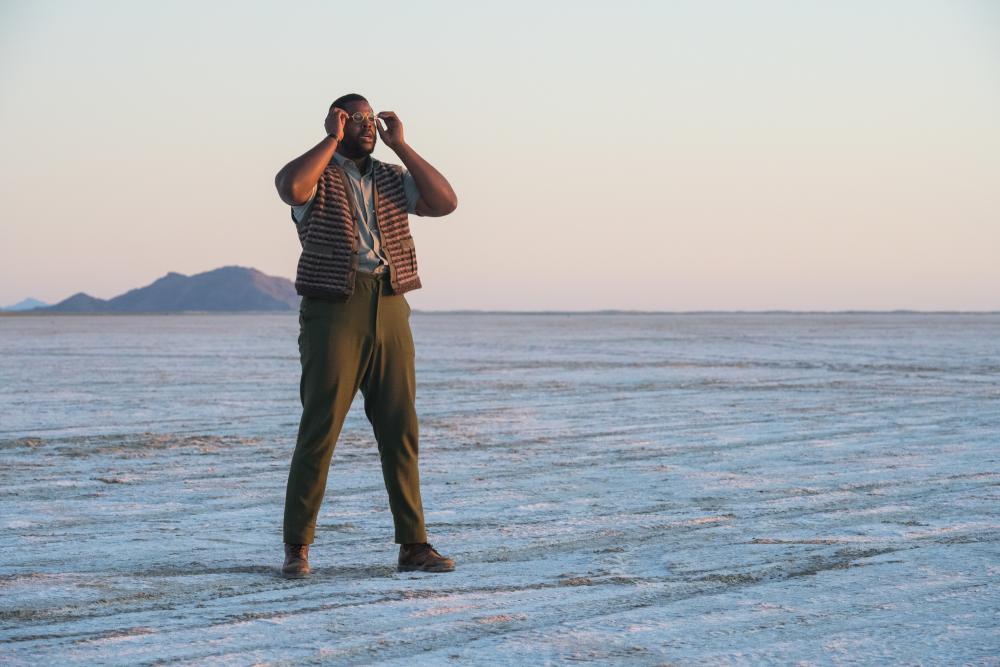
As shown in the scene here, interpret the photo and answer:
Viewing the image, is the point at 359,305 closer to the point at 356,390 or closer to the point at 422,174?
the point at 356,390

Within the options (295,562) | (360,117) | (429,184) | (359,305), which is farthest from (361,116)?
(295,562)

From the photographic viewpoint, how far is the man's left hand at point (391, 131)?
4629 mm

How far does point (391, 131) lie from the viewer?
4.64m

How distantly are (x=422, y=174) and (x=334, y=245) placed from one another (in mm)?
436

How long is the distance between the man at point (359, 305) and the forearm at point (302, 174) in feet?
0.03

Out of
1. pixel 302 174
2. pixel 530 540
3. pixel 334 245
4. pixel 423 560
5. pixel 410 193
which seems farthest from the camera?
pixel 530 540

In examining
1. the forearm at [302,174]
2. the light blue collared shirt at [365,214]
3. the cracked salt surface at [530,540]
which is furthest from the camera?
the light blue collared shirt at [365,214]

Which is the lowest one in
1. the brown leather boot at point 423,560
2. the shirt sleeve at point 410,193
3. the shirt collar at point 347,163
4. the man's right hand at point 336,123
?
the brown leather boot at point 423,560

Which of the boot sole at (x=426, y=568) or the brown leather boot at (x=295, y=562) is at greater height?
the brown leather boot at (x=295, y=562)

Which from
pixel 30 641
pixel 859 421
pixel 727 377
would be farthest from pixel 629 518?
pixel 727 377

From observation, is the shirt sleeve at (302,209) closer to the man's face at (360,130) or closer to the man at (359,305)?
the man at (359,305)

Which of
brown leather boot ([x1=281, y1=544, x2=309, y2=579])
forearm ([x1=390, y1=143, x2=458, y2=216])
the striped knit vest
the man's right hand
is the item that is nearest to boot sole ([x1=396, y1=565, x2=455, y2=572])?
brown leather boot ([x1=281, y1=544, x2=309, y2=579])

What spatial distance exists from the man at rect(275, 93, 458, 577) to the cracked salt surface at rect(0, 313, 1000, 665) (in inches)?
10.5

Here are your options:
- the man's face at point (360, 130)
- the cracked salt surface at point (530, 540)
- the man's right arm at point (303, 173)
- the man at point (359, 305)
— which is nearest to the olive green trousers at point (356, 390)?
the man at point (359, 305)
